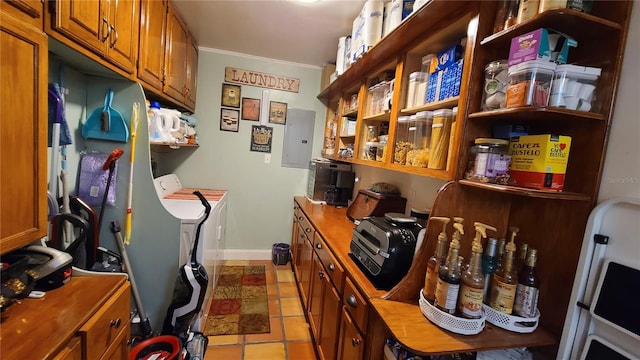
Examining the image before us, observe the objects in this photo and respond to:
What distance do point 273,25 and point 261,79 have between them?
0.98m

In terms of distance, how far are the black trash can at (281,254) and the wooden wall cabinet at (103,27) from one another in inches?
95.2

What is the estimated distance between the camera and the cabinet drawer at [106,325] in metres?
0.93

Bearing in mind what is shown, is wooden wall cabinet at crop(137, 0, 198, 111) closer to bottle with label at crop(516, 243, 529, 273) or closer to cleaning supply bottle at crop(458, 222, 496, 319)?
cleaning supply bottle at crop(458, 222, 496, 319)

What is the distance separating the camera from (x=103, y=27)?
124 cm

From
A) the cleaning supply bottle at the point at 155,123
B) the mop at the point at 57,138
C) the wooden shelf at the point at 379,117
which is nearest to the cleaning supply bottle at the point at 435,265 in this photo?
the wooden shelf at the point at 379,117

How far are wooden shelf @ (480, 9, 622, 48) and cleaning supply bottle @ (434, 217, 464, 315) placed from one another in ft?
2.39

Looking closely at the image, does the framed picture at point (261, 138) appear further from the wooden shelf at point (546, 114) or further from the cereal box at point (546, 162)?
the cereal box at point (546, 162)

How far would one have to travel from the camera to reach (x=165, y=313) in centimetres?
189

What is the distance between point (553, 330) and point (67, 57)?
2441 millimetres

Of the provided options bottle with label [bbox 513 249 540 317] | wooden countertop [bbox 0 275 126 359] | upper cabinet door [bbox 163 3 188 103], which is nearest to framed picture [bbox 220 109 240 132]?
upper cabinet door [bbox 163 3 188 103]

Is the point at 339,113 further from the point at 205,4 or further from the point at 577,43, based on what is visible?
the point at 577,43

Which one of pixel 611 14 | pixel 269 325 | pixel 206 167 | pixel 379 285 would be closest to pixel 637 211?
pixel 611 14

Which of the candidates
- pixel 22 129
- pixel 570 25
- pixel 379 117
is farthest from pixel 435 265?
pixel 22 129

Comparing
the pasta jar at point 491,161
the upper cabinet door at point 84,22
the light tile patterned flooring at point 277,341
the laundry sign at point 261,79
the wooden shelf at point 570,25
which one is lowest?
the light tile patterned flooring at point 277,341
